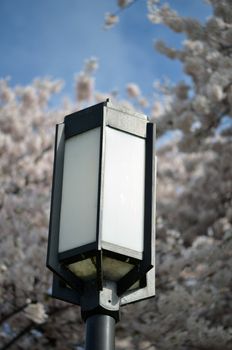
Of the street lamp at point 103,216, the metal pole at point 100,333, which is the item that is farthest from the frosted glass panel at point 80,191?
the metal pole at point 100,333

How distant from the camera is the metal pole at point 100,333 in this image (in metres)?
2.00

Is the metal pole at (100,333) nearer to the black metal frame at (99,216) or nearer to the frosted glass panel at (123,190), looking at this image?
the black metal frame at (99,216)

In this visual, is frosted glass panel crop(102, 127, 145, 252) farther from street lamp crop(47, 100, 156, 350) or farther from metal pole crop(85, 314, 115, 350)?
metal pole crop(85, 314, 115, 350)

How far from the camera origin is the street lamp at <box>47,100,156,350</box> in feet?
6.71

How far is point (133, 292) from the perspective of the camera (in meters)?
2.12

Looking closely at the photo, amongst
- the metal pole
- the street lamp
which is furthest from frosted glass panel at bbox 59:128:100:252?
the metal pole

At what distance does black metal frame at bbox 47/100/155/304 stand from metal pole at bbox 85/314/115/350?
0.27 ft

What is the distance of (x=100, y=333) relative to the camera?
2021mm

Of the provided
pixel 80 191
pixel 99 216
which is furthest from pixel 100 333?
pixel 80 191

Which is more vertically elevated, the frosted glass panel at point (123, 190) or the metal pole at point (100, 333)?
the frosted glass panel at point (123, 190)

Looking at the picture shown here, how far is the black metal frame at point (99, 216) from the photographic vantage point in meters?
2.05

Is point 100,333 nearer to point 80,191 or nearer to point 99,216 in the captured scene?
point 99,216

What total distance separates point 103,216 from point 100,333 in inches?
12.1

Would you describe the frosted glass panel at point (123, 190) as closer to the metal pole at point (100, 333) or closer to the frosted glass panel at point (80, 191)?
the frosted glass panel at point (80, 191)
